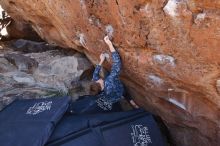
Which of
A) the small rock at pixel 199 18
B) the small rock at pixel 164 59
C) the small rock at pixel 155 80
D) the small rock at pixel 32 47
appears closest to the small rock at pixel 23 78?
the small rock at pixel 32 47

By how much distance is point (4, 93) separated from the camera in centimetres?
536

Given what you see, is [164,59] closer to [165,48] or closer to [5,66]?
[165,48]

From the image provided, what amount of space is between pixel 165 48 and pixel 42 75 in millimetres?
2546

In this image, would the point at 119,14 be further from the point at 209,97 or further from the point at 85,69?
the point at 85,69

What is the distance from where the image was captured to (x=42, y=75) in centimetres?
595

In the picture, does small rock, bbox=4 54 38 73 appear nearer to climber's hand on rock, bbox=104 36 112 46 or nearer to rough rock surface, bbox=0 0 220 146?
rough rock surface, bbox=0 0 220 146

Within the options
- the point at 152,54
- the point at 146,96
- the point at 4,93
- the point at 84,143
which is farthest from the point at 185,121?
the point at 4,93

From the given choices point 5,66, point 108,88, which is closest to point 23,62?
point 5,66

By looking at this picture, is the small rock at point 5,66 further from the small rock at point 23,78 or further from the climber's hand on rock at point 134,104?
the climber's hand on rock at point 134,104

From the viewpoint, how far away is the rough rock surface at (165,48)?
11.8 ft

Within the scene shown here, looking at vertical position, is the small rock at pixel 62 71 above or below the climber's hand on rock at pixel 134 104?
above

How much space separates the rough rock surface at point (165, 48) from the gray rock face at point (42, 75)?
0.43 m

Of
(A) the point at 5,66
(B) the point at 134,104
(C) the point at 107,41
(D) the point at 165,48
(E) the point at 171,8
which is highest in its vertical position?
(E) the point at 171,8

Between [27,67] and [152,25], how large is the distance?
9.41 ft
